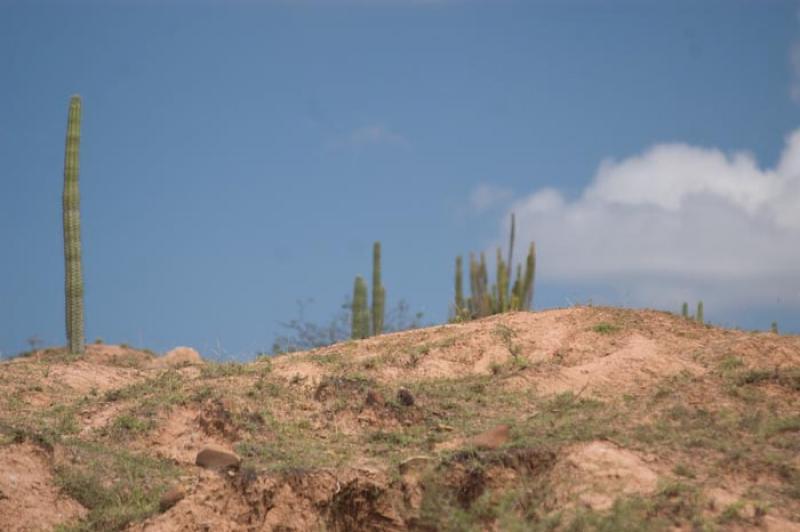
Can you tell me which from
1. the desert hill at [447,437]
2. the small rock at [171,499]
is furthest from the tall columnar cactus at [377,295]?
the small rock at [171,499]

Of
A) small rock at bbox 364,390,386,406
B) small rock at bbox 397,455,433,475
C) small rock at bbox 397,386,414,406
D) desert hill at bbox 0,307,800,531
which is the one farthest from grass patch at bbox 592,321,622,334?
small rock at bbox 397,455,433,475

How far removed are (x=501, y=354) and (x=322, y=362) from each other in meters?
2.04

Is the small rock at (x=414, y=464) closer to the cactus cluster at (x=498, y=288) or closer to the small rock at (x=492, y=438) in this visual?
the small rock at (x=492, y=438)

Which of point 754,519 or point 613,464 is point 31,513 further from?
point 754,519

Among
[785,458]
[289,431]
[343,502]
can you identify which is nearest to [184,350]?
[289,431]

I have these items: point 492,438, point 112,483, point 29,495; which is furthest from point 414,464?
point 29,495

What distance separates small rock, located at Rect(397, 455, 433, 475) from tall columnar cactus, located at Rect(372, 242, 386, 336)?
1331 centimetres

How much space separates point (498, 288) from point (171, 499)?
13922mm

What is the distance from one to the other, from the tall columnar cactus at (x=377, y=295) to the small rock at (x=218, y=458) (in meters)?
12.9

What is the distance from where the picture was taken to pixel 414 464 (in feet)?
29.6

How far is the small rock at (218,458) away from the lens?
371 inches

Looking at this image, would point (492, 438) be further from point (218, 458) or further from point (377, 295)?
point (377, 295)

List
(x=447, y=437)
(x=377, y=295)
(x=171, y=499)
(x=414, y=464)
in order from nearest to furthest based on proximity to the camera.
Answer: (x=414, y=464) < (x=171, y=499) < (x=447, y=437) < (x=377, y=295)

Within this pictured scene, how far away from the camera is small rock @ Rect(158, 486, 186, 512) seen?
30.1ft
